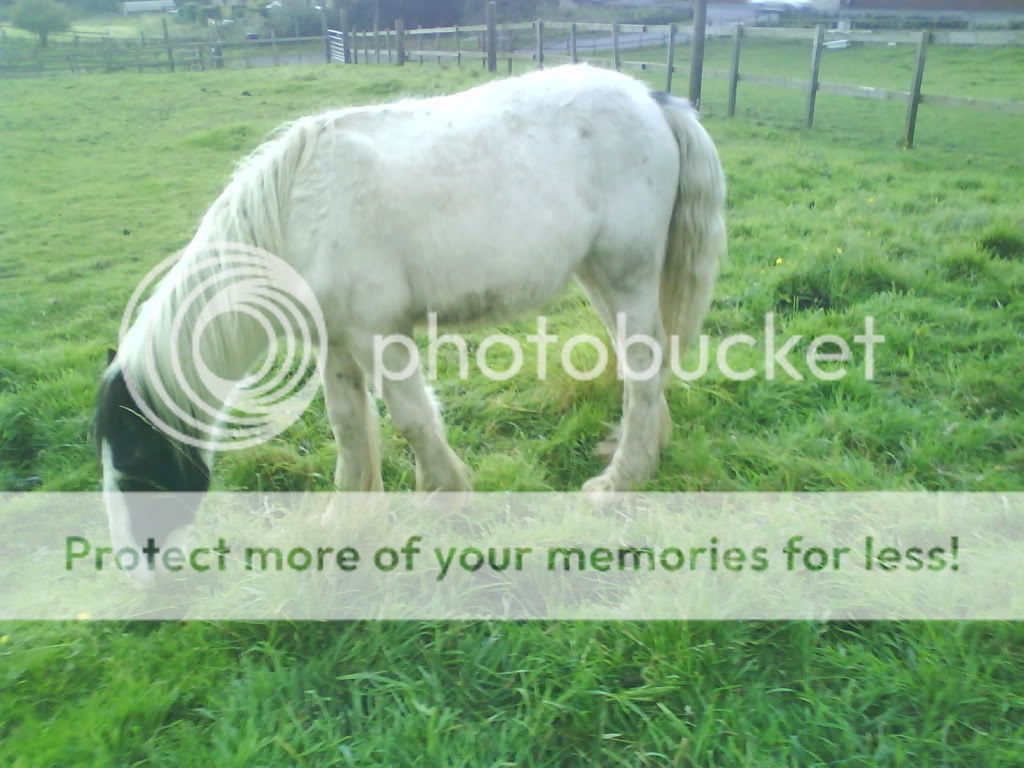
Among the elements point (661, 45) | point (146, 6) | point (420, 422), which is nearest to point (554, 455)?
point (420, 422)

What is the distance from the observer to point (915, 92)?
7695 mm

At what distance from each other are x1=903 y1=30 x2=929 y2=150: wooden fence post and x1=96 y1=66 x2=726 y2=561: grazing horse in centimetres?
642

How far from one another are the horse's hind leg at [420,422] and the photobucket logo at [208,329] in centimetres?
29

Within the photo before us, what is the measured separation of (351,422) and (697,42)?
25.3 ft

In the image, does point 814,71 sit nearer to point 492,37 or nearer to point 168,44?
point 492,37

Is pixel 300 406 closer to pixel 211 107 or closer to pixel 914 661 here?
pixel 914 661

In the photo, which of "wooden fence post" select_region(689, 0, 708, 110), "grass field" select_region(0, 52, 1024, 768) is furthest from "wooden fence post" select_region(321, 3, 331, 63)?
"wooden fence post" select_region(689, 0, 708, 110)

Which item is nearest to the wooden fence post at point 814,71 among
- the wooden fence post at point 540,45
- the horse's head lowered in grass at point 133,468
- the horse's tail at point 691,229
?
the wooden fence post at point 540,45

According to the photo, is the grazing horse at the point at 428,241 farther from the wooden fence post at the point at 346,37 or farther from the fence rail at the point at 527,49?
the wooden fence post at the point at 346,37

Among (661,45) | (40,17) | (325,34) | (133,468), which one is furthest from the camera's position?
(661,45)

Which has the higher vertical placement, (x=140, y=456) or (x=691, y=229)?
(x=691, y=229)

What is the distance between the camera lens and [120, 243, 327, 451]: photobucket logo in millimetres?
2293

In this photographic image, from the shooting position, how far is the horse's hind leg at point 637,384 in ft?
9.37

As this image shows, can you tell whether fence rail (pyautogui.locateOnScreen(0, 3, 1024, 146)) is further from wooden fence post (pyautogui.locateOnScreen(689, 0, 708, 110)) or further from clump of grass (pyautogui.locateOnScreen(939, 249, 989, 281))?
clump of grass (pyautogui.locateOnScreen(939, 249, 989, 281))
